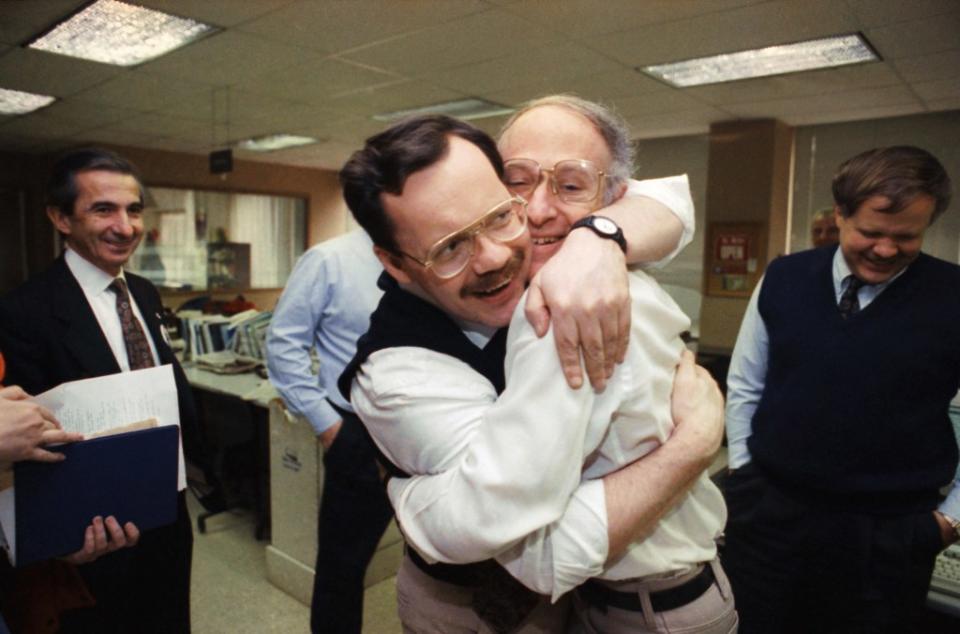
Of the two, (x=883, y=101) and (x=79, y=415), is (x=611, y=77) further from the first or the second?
(x=79, y=415)

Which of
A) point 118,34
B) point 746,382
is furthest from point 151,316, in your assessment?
point 118,34

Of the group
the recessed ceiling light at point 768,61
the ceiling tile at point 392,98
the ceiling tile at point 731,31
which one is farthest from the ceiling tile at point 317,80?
the recessed ceiling light at point 768,61

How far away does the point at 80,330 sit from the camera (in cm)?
165

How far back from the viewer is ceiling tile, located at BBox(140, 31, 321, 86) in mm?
3779

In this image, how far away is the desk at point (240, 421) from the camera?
10.8 ft

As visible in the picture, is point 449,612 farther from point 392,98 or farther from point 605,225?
point 392,98

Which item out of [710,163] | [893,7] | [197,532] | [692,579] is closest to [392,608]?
[197,532]

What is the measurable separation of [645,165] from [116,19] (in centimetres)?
576

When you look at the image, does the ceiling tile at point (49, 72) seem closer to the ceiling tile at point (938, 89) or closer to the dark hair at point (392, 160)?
the dark hair at point (392, 160)

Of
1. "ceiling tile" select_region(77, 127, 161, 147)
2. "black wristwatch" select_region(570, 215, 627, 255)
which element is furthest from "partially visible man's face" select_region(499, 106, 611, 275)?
"ceiling tile" select_region(77, 127, 161, 147)

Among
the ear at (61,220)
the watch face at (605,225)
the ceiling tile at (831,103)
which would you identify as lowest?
the watch face at (605,225)

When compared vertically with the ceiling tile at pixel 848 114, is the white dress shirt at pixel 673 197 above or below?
below

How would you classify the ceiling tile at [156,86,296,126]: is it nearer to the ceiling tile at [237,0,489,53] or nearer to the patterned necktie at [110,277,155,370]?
the ceiling tile at [237,0,489,53]

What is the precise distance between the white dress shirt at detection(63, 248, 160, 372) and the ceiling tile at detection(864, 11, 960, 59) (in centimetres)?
405
